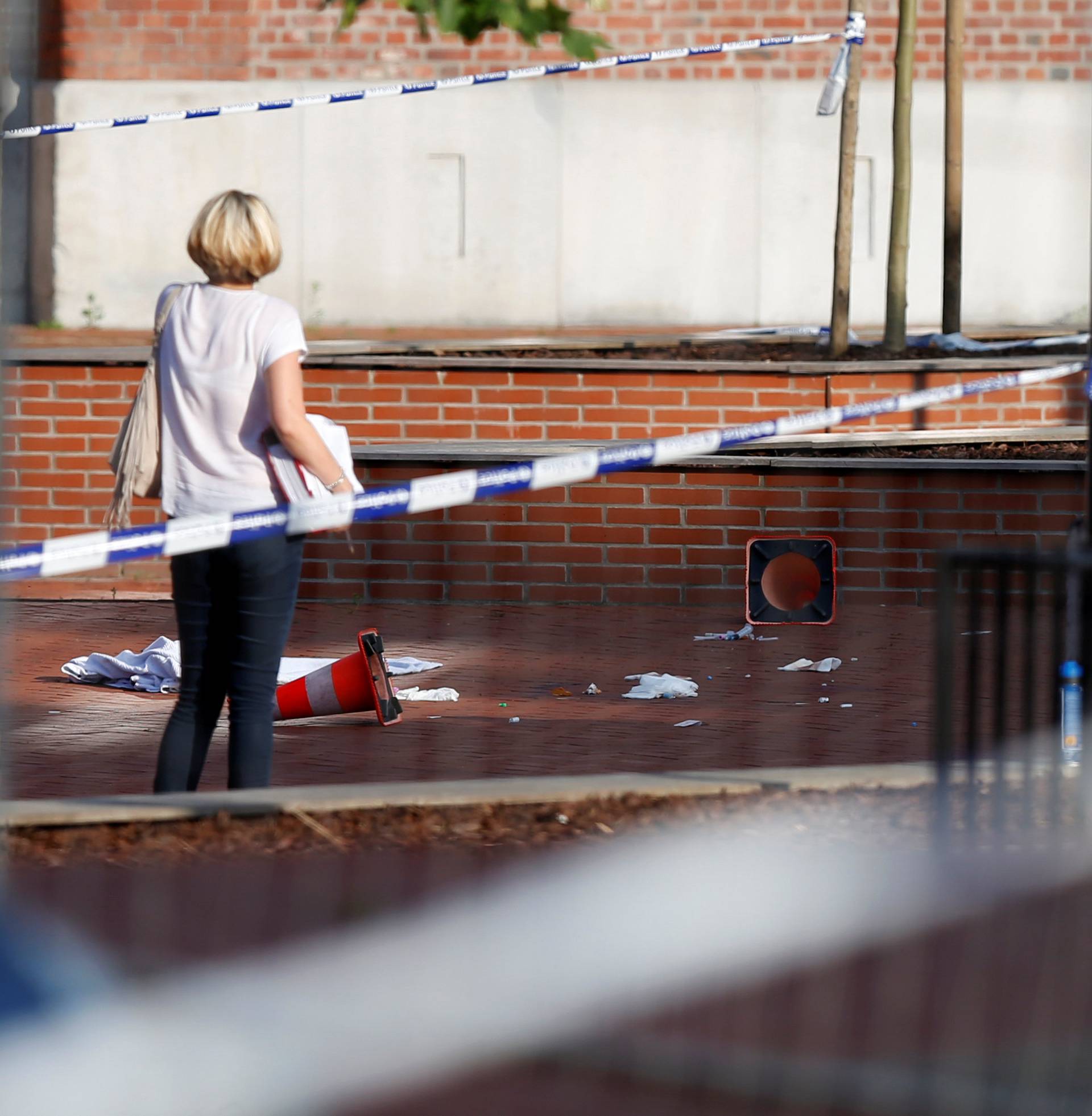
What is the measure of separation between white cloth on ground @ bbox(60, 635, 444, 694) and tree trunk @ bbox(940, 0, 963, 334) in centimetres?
603

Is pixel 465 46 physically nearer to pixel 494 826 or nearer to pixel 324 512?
pixel 324 512

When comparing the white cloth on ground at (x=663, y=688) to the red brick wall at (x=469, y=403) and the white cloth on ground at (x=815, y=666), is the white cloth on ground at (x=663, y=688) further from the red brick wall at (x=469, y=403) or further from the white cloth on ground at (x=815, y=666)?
the red brick wall at (x=469, y=403)

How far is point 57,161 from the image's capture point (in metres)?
17.1

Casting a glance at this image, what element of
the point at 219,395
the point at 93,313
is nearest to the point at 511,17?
the point at 219,395

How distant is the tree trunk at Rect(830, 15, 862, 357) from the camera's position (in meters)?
10.9

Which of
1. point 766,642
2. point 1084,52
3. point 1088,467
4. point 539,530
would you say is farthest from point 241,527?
point 1084,52

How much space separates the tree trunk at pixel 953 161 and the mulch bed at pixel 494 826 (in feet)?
25.9

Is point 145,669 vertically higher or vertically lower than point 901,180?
lower

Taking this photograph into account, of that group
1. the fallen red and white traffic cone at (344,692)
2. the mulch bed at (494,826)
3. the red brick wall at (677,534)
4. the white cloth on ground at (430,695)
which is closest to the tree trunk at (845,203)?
the red brick wall at (677,534)

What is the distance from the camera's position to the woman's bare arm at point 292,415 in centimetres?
451

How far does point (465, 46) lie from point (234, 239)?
12868 millimetres

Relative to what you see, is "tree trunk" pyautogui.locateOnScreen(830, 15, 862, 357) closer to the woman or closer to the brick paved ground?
the brick paved ground

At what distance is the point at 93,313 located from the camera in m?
17.0

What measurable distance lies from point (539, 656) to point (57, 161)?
35.9 ft
